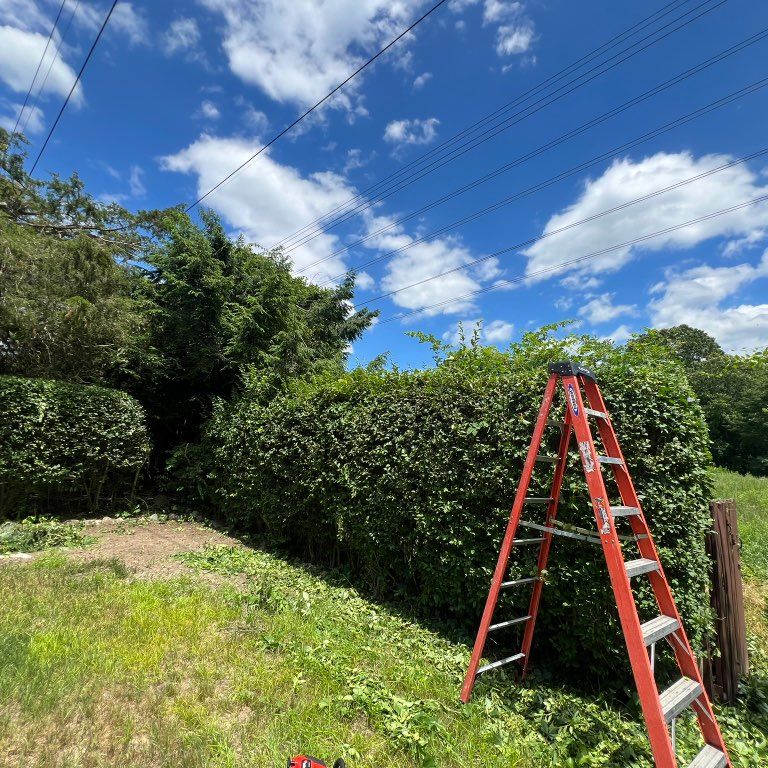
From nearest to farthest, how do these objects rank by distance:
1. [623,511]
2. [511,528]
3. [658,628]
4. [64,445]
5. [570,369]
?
1. [658,628]
2. [623,511]
3. [570,369]
4. [511,528]
5. [64,445]

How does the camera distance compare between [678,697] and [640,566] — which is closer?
[678,697]

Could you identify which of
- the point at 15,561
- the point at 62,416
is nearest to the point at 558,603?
the point at 15,561

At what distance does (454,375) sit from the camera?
3.60m

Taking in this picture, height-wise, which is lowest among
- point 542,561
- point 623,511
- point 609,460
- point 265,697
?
point 265,697

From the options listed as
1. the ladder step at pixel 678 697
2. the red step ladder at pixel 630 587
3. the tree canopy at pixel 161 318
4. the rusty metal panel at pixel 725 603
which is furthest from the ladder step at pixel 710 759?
the tree canopy at pixel 161 318

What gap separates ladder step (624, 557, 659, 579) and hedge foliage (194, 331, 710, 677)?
2.06ft

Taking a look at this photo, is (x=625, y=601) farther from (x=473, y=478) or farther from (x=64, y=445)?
(x=64, y=445)

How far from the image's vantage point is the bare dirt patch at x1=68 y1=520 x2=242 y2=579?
4578mm

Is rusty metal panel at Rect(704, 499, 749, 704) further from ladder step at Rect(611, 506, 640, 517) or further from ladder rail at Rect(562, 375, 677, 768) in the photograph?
ladder rail at Rect(562, 375, 677, 768)

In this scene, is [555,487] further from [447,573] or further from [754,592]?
[754,592]

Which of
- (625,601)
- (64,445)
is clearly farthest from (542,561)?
(64,445)

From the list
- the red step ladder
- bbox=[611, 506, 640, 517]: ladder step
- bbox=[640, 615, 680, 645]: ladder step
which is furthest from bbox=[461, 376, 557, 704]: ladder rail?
bbox=[640, 615, 680, 645]: ladder step

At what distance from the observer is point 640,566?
1869 millimetres

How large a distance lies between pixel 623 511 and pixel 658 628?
1.64 feet
